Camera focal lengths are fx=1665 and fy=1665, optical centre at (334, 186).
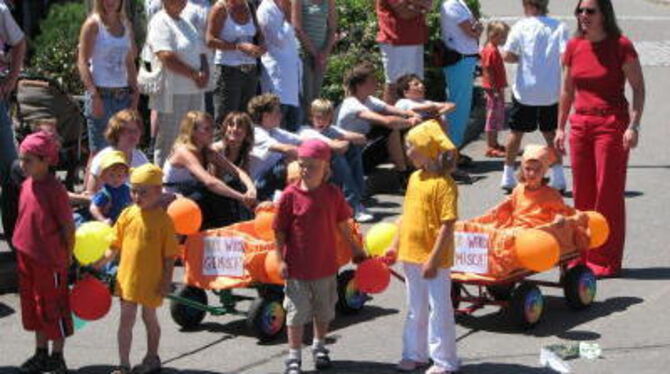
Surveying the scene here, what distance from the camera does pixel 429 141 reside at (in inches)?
361

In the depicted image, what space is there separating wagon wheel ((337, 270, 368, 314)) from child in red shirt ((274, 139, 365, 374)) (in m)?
1.24

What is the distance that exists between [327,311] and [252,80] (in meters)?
5.02

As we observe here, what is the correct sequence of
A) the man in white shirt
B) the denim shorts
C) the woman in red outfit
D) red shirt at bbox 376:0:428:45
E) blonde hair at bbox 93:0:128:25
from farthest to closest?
red shirt at bbox 376:0:428:45 → the man in white shirt → the denim shorts → blonde hair at bbox 93:0:128:25 → the woman in red outfit

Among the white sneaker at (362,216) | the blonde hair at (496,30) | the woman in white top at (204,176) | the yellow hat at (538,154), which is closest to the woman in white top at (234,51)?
the white sneaker at (362,216)

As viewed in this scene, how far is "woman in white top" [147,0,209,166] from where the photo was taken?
13.1m

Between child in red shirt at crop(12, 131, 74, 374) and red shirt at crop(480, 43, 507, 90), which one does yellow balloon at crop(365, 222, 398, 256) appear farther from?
red shirt at crop(480, 43, 507, 90)

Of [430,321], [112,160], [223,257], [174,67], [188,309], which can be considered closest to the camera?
[430,321]

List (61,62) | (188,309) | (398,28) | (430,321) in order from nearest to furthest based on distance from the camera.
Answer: (430,321)
(188,309)
(398,28)
(61,62)

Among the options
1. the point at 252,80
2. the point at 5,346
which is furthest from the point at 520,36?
the point at 5,346

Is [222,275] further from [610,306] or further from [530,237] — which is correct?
[610,306]

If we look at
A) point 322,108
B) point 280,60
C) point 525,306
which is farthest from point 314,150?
point 280,60

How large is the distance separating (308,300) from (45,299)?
1.46 meters

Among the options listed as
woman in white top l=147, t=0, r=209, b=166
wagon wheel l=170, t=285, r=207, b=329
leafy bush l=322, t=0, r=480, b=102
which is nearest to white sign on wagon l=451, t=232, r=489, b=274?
wagon wheel l=170, t=285, r=207, b=329

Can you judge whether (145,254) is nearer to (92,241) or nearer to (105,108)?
(92,241)
